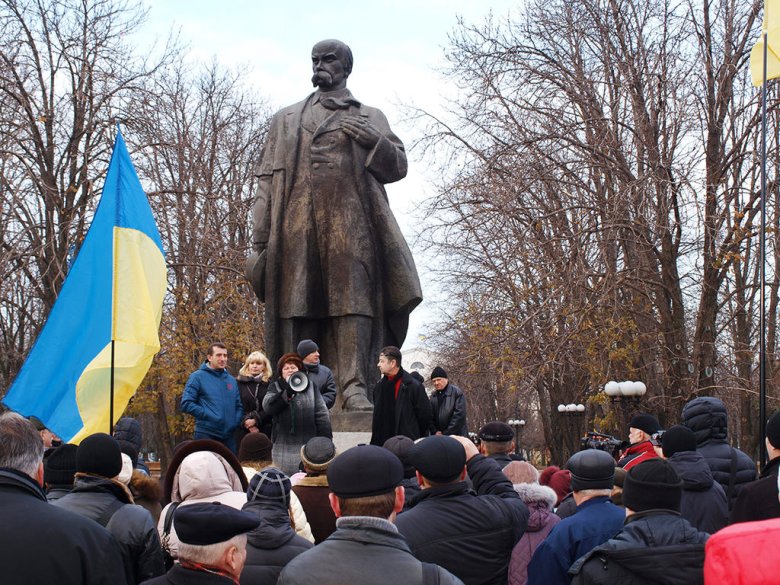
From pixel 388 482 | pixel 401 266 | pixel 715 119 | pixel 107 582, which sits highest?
pixel 715 119

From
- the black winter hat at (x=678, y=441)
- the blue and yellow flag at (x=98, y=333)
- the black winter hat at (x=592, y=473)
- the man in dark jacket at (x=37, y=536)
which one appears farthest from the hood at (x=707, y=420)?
the man in dark jacket at (x=37, y=536)

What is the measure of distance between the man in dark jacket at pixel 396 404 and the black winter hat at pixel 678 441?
2176mm

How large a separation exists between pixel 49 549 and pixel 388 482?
1065mm

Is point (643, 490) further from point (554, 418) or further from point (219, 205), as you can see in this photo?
point (554, 418)

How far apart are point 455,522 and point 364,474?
102 cm

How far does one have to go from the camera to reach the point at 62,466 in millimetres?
5672

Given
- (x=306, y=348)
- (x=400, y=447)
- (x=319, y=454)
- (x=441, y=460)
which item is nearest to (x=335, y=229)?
(x=306, y=348)

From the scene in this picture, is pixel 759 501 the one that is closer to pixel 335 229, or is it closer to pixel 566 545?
pixel 566 545

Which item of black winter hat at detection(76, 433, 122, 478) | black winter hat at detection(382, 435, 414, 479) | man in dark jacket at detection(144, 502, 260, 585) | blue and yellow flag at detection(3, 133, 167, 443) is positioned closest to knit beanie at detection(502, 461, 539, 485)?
black winter hat at detection(382, 435, 414, 479)

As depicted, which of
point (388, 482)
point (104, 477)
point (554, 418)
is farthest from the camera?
point (554, 418)

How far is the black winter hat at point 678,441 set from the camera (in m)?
6.07

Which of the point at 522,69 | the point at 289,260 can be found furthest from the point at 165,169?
the point at 289,260

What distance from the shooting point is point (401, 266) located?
9203 mm

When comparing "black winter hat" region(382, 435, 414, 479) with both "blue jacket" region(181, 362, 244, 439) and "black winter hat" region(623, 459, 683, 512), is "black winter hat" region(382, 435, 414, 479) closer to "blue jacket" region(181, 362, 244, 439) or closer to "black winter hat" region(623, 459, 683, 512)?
"black winter hat" region(623, 459, 683, 512)
